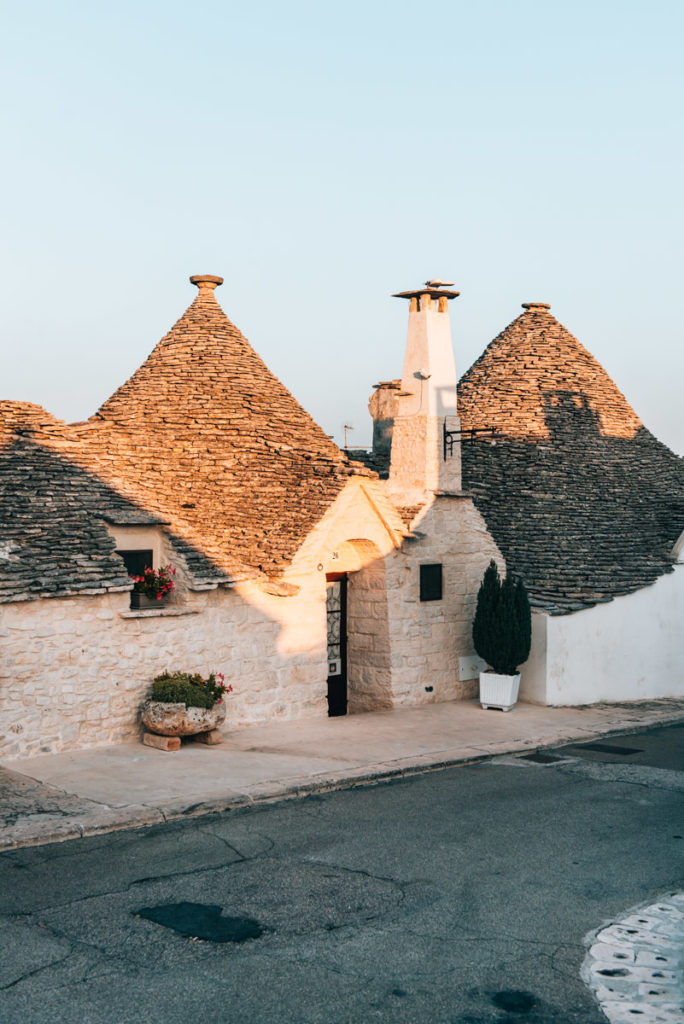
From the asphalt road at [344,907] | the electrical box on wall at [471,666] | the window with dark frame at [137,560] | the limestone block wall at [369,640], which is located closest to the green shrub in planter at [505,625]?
the electrical box on wall at [471,666]

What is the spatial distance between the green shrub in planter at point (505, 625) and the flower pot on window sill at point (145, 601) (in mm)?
5606

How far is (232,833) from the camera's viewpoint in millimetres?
10781

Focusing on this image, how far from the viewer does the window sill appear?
14594 millimetres

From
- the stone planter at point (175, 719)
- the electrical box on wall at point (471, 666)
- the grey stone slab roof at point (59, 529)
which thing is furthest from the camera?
the electrical box on wall at point (471, 666)

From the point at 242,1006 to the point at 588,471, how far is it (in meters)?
18.3

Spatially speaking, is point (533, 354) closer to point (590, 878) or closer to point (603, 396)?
point (603, 396)

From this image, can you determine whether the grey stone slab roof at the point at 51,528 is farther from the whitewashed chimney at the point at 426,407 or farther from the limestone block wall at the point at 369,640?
the whitewashed chimney at the point at 426,407

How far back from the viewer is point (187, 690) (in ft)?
47.7

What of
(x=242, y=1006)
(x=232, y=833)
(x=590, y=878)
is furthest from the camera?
(x=232, y=833)

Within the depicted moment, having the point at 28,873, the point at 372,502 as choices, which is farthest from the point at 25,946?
the point at 372,502

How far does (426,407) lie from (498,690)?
16.4ft

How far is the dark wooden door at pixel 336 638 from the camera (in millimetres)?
18625

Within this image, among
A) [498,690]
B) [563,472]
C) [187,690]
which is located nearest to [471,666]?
[498,690]

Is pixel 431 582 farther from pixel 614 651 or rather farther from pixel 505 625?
pixel 614 651
